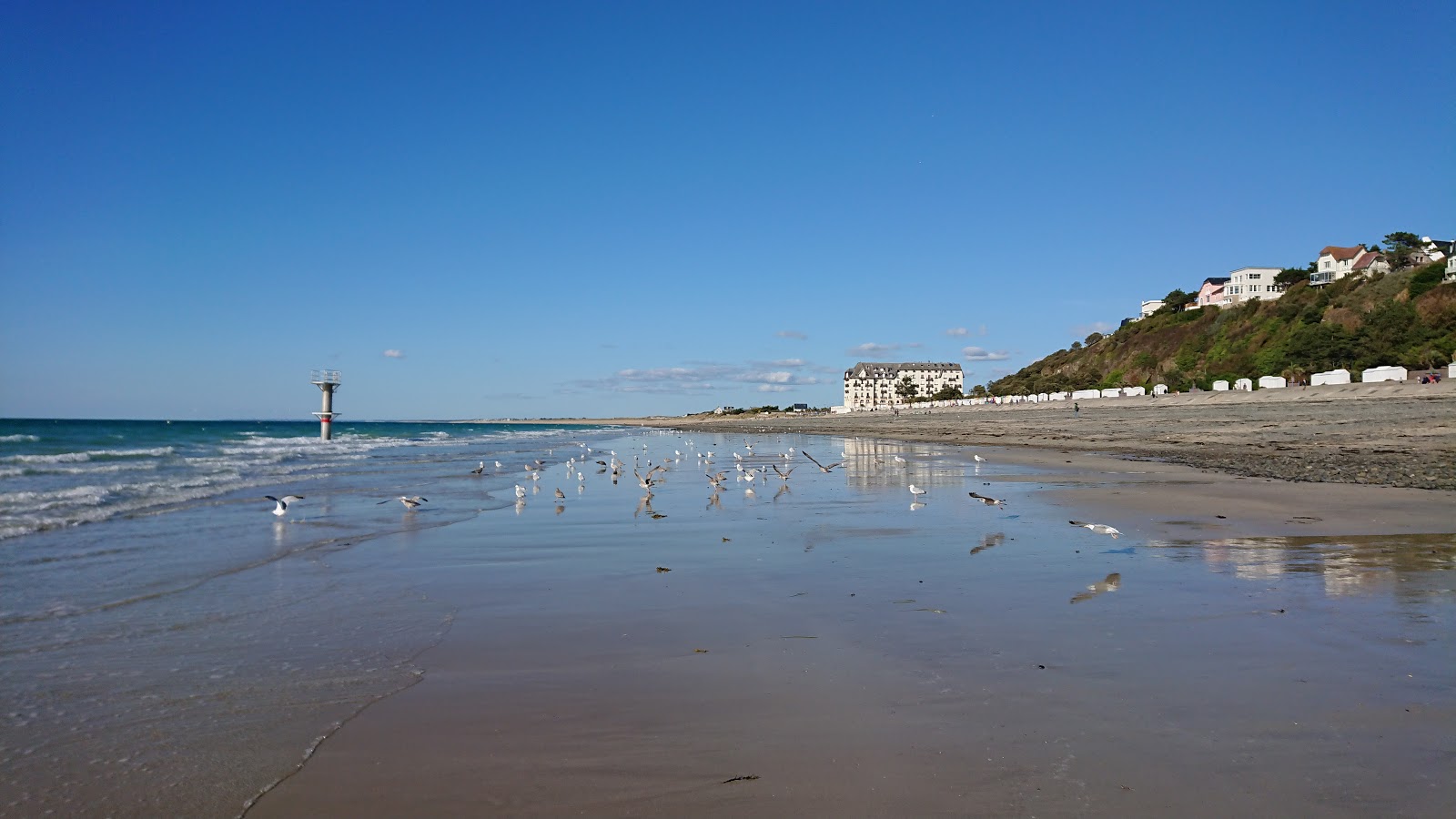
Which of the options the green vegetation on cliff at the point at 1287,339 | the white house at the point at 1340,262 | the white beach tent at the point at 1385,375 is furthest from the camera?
the white house at the point at 1340,262

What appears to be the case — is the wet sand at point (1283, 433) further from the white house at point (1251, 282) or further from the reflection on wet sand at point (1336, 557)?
the white house at point (1251, 282)

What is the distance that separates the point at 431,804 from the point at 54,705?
2.71 meters

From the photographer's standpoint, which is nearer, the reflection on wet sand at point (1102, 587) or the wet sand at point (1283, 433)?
the reflection on wet sand at point (1102, 587)

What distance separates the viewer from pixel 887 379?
174 metres

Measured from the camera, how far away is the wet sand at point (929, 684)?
11.0 feet

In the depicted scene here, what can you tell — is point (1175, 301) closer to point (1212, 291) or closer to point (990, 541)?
point (1212, 291)

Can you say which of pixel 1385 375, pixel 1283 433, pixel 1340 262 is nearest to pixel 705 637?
pixel 1283 433

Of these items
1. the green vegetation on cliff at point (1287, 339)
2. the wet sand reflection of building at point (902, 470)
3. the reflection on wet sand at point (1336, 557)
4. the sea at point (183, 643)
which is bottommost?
the sea at point (183, 643)

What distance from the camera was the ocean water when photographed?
3.72 m

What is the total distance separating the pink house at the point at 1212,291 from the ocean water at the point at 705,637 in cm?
10410

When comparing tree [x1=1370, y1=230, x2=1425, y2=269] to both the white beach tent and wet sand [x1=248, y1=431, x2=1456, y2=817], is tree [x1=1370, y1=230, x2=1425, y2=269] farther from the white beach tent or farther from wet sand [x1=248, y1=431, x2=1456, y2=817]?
wet sand [x1=248, y1=431, x2=1456, y2=817]

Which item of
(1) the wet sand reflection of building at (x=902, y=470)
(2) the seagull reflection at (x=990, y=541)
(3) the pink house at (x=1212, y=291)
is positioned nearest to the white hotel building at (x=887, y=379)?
(3) the pink house at (x=1212, y=291)

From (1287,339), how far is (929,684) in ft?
210

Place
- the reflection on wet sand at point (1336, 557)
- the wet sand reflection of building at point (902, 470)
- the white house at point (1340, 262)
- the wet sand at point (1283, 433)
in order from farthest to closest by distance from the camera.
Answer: the white house at point (1340, 262), the wet sand reflection of building at point (902, 470), the wet sand at point (1283, 433), the reflection on wet sand at point (1336, 557)
